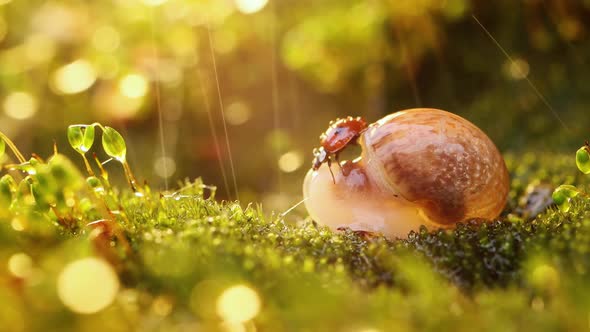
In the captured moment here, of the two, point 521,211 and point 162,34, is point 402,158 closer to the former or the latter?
point 521,211

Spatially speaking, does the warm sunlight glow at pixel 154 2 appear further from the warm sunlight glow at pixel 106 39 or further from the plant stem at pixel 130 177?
the plant stem at pixel 130 177

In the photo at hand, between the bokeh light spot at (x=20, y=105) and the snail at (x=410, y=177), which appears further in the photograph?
the bokeh light spot at (x=20, y=105)

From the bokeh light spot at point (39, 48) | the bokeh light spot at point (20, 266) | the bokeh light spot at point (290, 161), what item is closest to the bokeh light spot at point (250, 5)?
the bokeh light spot at point (290, 161)

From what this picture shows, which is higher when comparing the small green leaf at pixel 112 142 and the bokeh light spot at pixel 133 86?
the bokeh light spot at pixel 133 86

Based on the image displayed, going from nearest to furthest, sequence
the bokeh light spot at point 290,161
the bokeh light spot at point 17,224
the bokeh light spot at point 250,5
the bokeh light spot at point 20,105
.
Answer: the bokeh light spot at point 17,224
the bokeh light spot at point 290,161
the bokeh light spot at point 250,5
the bokeh light spot at point 20,105

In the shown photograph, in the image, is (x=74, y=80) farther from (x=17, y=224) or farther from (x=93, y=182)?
(x=17, y=224)

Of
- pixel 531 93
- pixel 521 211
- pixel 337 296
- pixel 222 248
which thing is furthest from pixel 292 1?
pixel 337 296

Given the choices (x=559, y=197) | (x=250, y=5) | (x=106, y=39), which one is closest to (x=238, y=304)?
(x=559, y=197)

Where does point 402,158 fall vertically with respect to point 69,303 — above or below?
above
